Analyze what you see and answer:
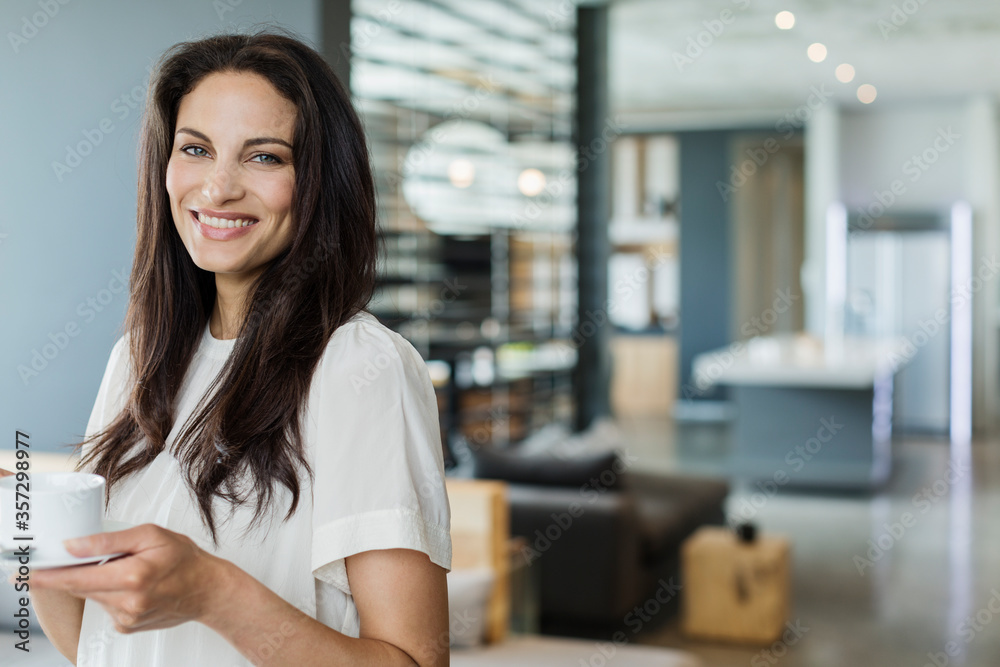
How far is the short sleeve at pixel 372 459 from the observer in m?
0.92

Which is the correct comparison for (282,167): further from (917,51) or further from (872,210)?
(872,210)

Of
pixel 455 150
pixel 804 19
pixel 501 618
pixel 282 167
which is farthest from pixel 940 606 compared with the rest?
pixel 282 167

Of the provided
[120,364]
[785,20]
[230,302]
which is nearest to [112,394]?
[120,364]

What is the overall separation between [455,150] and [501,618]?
2415 mm

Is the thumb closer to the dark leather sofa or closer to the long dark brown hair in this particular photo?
the long dark brown hair

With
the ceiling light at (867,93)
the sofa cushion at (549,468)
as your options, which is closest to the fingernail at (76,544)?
the sofa cushion at (549,468)

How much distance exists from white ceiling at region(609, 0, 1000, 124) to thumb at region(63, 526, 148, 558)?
5.75m

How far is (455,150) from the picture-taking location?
4.61 m

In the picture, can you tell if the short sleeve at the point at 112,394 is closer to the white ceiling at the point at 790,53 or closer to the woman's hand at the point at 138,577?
the woman's hand at the point at 138,577

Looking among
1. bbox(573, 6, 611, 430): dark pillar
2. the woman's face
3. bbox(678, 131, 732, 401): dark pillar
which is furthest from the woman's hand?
bbox(678, 131, 732, 401): dark pillar

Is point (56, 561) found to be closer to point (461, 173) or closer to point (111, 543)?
point (111, 543)

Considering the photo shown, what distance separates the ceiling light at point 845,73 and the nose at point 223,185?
7.80 m

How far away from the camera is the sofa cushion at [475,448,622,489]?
149 inches

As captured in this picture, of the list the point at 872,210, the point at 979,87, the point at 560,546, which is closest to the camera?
the point at 560,546
